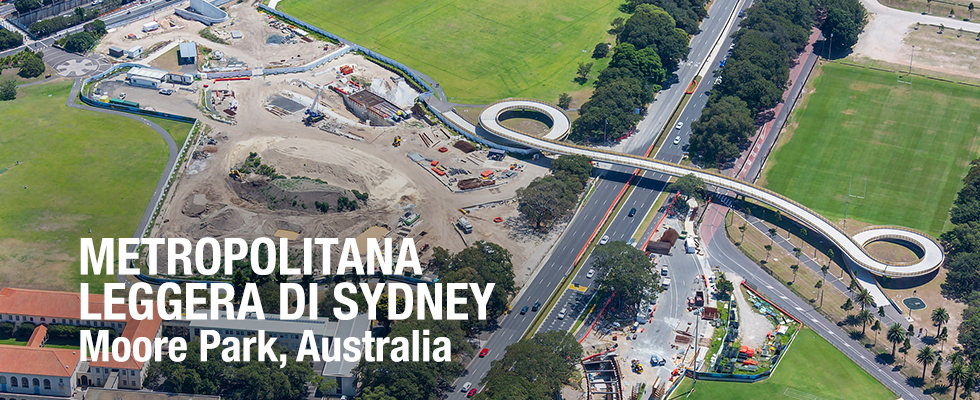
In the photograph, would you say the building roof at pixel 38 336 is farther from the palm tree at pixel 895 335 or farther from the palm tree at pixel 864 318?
the palm tree at pixel 895 335

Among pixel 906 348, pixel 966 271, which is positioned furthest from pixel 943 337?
pixel 966 271

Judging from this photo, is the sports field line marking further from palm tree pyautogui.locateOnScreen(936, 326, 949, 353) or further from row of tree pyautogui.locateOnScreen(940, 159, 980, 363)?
row of tree pyautogui.locateOnScreen(940, 159, 980, 363)

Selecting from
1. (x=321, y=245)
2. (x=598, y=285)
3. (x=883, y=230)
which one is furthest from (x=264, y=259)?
(x=883, y=230)

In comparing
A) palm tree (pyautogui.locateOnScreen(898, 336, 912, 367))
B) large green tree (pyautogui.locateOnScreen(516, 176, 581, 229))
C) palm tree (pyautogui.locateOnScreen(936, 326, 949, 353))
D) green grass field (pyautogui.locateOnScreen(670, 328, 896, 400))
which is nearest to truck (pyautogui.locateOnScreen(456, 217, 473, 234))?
large green tree (pyautogui.locateOnScreen(516, 176, 581, 229))

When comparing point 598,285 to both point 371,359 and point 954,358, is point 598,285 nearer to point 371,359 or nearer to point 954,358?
point 371,359

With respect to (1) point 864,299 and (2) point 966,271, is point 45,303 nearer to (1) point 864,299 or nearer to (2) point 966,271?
(1) point 864,299

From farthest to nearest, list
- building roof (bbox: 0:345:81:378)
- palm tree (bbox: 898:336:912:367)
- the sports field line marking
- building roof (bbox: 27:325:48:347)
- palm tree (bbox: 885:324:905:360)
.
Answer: palm tree (bbox: 898:336:912:367)
palm tree (bbox: 885:324:905:360)
building roof (bbox: 27:325:48:347)
the sports field line marking
building roof (bbox: 0:345:81:378)

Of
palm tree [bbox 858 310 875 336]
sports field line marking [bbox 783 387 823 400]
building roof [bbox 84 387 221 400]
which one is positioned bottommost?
building roof [bbox 84 387 221 400]
